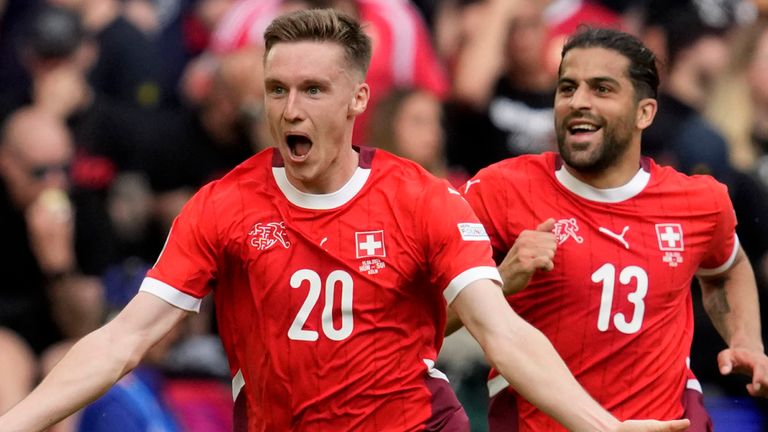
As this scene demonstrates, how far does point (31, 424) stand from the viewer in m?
5.39

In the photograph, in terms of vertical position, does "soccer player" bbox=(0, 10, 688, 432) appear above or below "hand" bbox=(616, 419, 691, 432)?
above

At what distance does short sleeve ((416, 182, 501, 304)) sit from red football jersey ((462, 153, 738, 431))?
0.67 m

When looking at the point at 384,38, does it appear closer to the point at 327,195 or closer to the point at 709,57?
the point at 709,57

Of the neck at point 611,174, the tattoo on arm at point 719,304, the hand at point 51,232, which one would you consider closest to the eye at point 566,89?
the neck at point 611,174

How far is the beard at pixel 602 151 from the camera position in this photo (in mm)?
6531

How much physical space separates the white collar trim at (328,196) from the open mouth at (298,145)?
214 mm

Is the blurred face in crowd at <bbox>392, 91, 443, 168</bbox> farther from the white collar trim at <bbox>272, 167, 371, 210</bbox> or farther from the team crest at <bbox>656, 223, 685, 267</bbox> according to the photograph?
the white collar trim at <bbox>272, 167, 371, 210</bbox>

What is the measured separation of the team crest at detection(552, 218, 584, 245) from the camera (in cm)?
647

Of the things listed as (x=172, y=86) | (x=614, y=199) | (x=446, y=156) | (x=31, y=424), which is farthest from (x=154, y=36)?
(x=31, y=424)

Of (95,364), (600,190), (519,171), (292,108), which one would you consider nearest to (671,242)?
(600,190)

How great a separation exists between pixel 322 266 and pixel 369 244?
0.19 metres

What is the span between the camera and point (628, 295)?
6426mm

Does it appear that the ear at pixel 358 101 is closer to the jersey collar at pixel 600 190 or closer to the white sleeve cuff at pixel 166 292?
the white sleeve cuff at pixel 166 292

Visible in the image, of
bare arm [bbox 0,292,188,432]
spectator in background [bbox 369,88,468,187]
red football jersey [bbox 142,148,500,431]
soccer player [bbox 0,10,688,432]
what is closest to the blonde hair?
soccer player [bbox 0,10,688,432]
